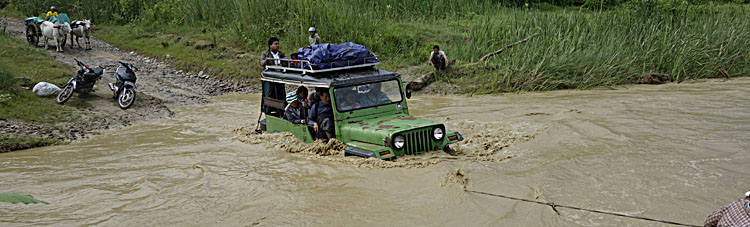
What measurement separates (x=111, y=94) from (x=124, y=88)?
2.53ft

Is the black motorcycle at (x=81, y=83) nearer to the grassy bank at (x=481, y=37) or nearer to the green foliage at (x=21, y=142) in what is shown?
the green foliage at (x=21, y=142)

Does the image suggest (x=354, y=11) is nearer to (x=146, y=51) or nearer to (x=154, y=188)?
(x=146, y=51)

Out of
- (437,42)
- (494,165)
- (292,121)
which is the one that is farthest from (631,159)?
(437,42)

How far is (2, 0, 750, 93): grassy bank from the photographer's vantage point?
47.6ft

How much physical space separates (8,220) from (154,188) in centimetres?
152

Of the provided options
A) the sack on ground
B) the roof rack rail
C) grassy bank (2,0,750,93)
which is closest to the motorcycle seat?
the sack on ground

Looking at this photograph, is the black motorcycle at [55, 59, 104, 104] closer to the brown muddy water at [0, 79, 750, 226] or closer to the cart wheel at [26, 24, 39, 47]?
the brown muddy water at [0, 79, 750, 226]

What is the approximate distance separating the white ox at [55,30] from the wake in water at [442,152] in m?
10.4

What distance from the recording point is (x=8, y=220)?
5.95 meters

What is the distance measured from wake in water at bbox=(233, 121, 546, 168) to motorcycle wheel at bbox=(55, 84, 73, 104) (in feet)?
12.3

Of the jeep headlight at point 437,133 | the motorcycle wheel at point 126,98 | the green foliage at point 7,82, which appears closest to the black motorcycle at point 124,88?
the motorcycle wheel at point 126,98

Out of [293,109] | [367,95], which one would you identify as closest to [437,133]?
[367,95]

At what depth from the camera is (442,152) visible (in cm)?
749

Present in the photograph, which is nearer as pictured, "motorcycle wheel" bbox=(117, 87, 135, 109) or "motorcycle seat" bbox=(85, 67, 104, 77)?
"motorcycle seat" bbox=(85, 67, 104, 77)
